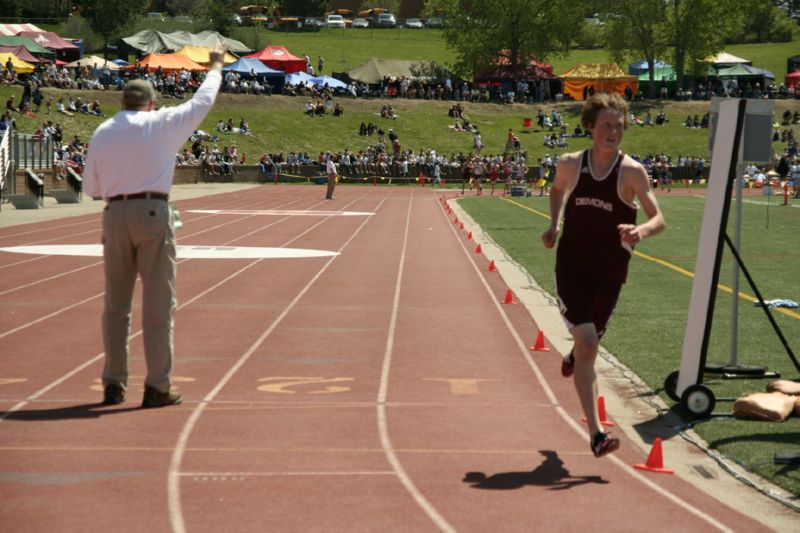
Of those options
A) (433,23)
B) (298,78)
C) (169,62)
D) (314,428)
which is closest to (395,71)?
(298,78)

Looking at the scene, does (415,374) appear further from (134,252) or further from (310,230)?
(310,230)

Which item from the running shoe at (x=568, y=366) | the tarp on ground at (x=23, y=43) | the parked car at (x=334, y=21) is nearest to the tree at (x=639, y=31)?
the parked car at (x=334, y=21)

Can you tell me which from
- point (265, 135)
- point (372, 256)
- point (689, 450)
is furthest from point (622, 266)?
point (265, 135)

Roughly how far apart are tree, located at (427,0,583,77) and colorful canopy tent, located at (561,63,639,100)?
10.6 m

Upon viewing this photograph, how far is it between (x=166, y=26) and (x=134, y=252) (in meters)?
114

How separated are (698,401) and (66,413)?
426cm

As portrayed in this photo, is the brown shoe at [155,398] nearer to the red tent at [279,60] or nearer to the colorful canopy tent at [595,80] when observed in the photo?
the red tent at [279,60]

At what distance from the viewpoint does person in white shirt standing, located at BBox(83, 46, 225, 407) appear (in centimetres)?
→ 808

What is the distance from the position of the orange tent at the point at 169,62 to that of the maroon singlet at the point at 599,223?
67593mm

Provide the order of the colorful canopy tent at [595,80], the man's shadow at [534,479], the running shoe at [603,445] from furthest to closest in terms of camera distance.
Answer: the colorful canopy tent at [595,80], the running shoe at [603,445], the man's shadow at [534,479]

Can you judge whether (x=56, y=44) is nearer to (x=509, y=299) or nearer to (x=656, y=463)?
→ (x=509, y=299)

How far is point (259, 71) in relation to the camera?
264 feet

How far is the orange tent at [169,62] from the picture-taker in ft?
240

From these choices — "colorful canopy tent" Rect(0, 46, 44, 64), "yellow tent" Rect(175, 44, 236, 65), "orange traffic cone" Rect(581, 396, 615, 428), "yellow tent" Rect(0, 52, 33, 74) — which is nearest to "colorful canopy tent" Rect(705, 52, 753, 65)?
"yellow tent" Rect(175, 44, 236, 65)
